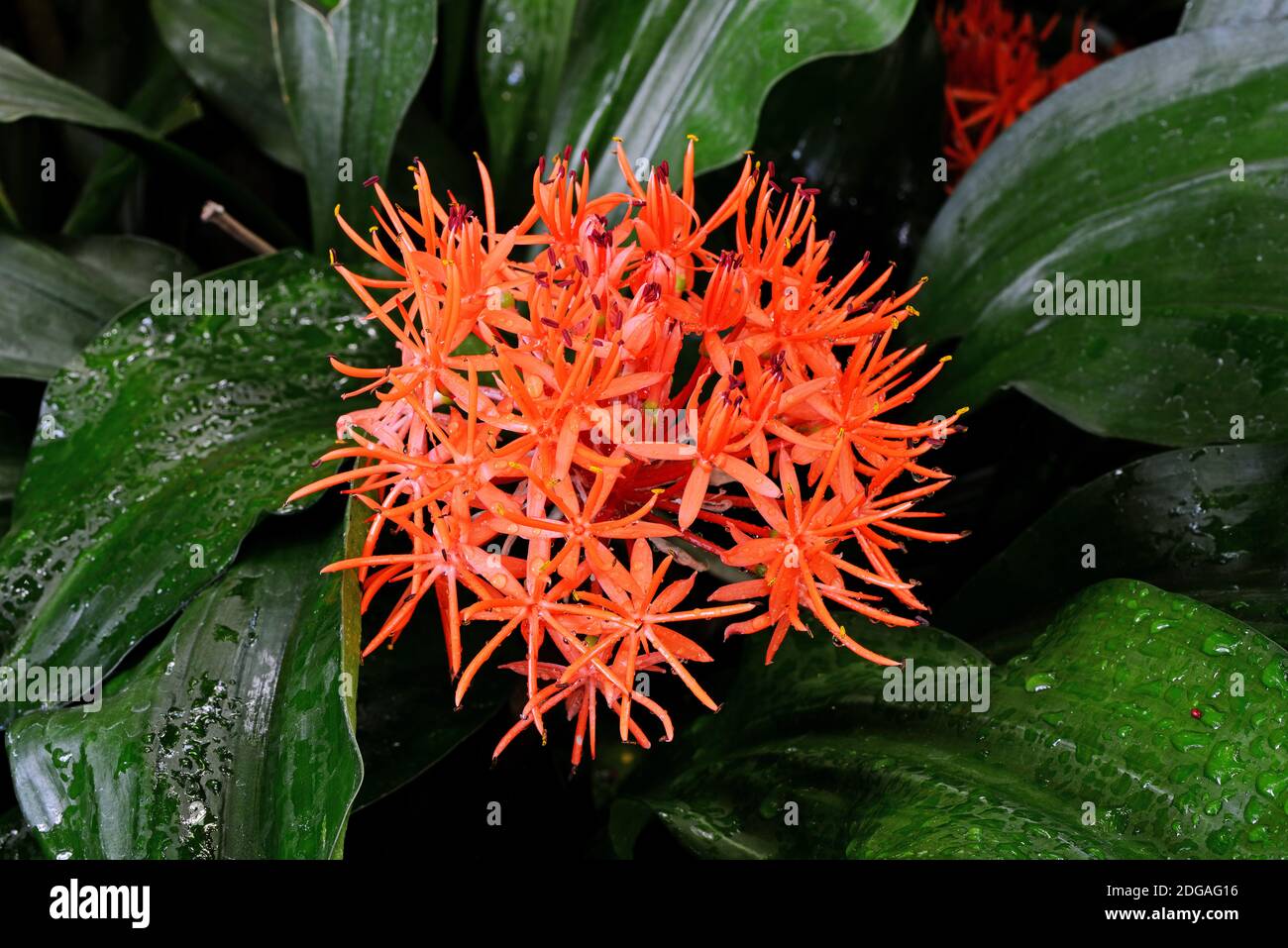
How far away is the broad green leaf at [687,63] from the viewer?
0.87 meters

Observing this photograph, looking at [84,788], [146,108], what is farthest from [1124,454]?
[146,108]

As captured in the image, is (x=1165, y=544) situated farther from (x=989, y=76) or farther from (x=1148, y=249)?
(x=989, y=76)

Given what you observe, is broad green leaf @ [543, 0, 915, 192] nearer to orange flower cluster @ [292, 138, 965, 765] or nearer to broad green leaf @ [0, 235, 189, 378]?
orange flower cluster @ [292, 138, 965, 765]

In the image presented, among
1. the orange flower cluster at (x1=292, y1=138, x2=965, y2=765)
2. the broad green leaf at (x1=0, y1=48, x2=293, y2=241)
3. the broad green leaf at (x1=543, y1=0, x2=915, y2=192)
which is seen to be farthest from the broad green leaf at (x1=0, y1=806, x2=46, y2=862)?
the broad green leaf at (x1=543, y1=0, x2=915, y2=192)


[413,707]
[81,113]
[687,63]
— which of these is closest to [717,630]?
[413,707]

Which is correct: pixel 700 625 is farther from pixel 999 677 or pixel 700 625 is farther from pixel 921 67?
pixel 921 67

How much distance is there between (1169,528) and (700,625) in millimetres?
367

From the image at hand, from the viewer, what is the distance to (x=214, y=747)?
0.63 metres

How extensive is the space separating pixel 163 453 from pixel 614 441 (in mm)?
381

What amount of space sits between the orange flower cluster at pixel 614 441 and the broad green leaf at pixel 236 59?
0.60 m

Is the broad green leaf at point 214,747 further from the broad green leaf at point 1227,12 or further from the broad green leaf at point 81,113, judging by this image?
the broad green leaf at point 1227,12

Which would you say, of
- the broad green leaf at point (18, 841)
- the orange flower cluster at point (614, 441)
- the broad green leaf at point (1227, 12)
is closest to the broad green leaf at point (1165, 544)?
the orange flower cluster at point (614, 441)
